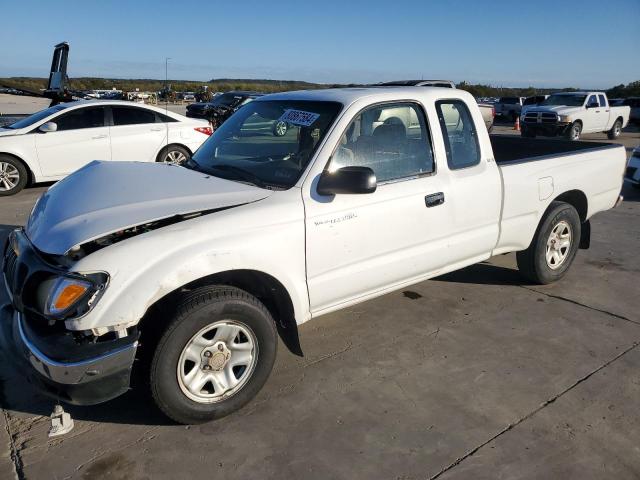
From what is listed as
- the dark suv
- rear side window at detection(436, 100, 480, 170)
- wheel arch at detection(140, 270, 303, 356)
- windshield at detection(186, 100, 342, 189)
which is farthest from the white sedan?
the dark suv

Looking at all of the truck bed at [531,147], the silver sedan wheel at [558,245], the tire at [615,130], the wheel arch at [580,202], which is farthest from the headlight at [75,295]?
the tire at [615,130]

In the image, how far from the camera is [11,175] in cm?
885

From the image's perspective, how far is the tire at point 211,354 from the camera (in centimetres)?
273

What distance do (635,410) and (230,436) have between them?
2352mm

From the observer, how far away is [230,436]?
2912mm

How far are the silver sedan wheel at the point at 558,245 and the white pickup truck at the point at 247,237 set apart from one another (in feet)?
1.60

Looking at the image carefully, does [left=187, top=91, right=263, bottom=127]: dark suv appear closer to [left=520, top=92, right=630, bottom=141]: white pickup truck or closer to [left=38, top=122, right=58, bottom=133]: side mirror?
[left=38, top=122, right=58, bottom=133]: side mirror

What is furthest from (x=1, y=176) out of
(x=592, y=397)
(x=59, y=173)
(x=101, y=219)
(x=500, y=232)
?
(x=592, y=397)

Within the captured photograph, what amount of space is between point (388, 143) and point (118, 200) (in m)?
1.79

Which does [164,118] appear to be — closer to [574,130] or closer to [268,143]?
[268,143]

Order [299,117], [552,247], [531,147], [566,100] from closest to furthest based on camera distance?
1. [299,117]
2. [552,247]
3. [531,147]
4. [566,100]

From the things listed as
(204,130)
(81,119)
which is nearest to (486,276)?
(204,130)

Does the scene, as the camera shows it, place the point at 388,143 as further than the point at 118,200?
Yes

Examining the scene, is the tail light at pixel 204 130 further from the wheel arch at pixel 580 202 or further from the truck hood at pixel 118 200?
the wheel arch at pixel 580 202
